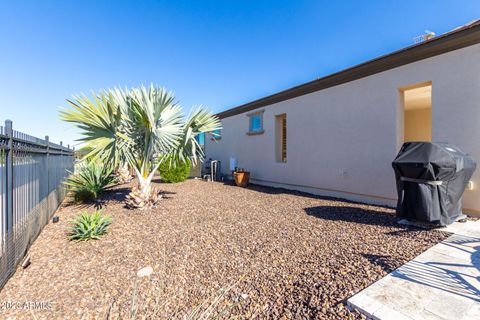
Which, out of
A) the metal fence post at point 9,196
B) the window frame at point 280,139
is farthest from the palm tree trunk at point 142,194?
the window frame at point 280,139

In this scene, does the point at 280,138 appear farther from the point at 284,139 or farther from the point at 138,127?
the point at 138,127

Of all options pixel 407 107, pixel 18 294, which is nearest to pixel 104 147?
pixel 18 294

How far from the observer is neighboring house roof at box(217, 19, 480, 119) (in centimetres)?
425

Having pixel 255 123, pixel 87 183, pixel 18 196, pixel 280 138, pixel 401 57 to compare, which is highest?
pixel 401 57

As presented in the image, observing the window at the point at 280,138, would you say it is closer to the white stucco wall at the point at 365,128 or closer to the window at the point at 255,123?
the white stucco wall at the point at 365,128

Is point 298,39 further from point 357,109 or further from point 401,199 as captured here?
point 401,199

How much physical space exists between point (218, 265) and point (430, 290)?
2.18 m

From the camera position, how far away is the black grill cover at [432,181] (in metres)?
3.62

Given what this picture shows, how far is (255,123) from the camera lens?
34.6 feet

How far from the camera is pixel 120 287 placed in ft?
7.71

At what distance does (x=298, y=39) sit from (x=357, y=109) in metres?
5.46

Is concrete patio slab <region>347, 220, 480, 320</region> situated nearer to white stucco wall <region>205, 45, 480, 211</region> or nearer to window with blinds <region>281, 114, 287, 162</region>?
white stucco wall <region>205, 45, 480, 211</region>

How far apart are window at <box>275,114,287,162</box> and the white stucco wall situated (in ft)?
0.62

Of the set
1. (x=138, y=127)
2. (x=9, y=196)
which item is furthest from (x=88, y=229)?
(x=138, y=127)
